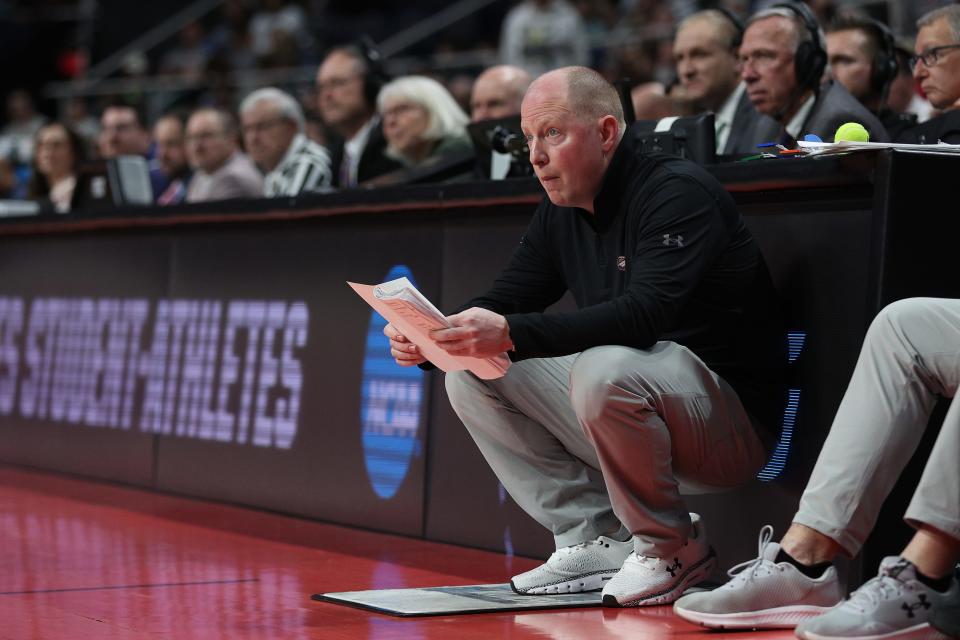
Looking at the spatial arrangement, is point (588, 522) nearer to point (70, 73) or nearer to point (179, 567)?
point (179, 567)

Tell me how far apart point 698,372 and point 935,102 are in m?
1.71

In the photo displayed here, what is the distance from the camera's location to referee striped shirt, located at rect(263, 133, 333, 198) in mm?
6676

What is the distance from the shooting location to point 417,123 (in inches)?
251

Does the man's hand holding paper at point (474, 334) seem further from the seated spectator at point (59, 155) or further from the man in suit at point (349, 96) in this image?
the seated spectator at point (59, 155)

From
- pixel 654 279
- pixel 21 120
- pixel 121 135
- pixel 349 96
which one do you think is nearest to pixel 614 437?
pixel 654 279

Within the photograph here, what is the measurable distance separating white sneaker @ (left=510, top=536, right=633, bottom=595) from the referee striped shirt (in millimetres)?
3419

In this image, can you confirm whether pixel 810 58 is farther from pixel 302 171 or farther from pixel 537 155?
pixel 302 171

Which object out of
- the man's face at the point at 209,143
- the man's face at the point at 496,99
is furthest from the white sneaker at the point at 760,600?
the man's face at the point at 209,143

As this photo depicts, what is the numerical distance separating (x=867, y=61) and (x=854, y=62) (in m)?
0.05

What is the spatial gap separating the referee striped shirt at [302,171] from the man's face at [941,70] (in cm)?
300

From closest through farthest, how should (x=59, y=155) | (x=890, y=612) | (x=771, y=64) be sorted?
(x=890, y=612), (x=771, y=64), (x=59, y=155)

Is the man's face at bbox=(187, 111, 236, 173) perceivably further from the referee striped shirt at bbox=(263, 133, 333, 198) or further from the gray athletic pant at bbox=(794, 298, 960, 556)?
the gray athletic pant at bbox=(794, 298, 960, 556)

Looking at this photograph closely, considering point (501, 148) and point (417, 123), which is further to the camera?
point (417, 123)

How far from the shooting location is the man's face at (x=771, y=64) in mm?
4863
